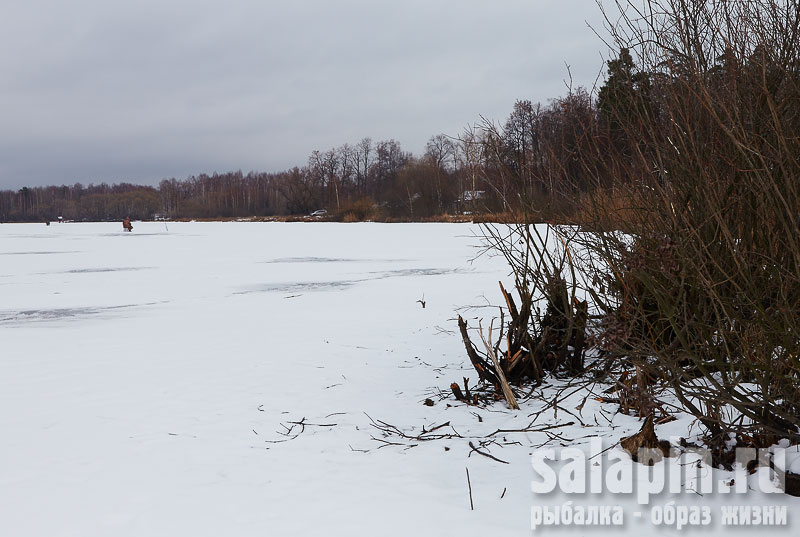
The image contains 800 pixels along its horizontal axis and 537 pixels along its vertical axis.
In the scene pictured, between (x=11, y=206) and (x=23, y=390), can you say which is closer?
(x=23, y=390)

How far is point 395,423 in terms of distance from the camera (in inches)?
173

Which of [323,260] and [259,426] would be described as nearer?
[259,426]

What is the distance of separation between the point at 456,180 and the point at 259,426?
2.85m

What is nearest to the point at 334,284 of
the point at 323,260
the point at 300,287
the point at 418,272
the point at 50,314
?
the point at 300,287

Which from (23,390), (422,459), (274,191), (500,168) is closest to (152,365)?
(23,390)

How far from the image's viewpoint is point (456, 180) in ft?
18.7

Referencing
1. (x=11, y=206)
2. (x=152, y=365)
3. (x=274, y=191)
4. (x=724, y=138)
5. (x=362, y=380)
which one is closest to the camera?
(x=724, y=138)

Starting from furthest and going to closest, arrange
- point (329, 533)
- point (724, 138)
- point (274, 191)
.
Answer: point (274, 191) < point (724, 138) < point (329, 533)

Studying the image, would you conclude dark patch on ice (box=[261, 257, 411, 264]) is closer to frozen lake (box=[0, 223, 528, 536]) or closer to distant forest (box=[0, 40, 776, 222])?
distant forest (box=[0, 40, 776, 222])

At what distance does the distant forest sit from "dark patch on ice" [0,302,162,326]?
220 inches

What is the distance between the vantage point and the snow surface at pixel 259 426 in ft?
10.0

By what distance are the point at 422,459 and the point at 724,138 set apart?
247cm

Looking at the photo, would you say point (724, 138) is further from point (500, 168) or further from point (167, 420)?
point (167, 420)

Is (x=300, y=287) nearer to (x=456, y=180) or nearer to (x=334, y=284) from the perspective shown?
(x=334, y=284)
